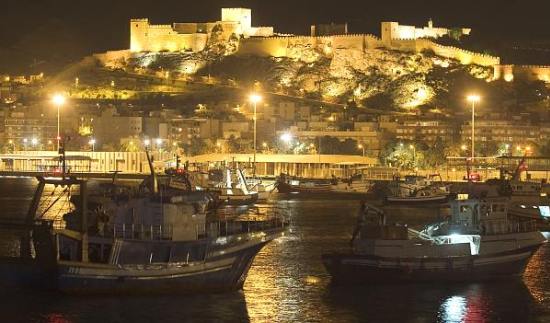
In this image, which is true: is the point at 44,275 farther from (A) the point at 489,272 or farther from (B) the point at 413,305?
(A) the point at 489,272

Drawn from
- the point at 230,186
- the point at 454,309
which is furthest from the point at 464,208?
the point at 230,186

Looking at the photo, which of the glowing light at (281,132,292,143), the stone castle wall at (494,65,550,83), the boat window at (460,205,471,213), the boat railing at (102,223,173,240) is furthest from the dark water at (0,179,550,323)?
the stone castle wall at (494,65,550,83)

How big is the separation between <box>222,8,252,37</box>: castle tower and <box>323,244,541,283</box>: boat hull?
120271mm

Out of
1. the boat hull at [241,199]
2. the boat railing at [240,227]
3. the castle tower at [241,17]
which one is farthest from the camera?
the castle tower at [241,17]

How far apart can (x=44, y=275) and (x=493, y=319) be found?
36.2 ft

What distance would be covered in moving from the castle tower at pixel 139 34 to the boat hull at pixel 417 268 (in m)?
126

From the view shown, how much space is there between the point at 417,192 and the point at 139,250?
43.7 metres

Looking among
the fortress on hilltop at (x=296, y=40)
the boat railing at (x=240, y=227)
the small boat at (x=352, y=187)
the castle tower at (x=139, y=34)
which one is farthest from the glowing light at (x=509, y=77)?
the boat railing at (x=240, y=227)

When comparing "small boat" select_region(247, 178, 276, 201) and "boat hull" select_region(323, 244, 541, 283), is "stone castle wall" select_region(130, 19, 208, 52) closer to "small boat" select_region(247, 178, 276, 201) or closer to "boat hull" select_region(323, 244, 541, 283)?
"small boat" select_region(247, 178, 276, 201)

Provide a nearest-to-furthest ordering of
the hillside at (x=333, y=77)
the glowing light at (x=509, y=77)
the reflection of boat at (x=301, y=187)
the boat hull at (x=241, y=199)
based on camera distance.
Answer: the boat hull at (x=241, y=199) < the reflection of boat at (x=301, y=187) < the hillside at (x=333, y=77) < the glowing light at (x=509, y=77)

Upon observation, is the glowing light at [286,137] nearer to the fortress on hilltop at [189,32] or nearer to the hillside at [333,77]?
the hillside at [333,77]

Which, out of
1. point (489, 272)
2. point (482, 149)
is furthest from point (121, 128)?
point (489, 272)

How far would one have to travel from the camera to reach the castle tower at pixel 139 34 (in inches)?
6339

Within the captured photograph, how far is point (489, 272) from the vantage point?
123 feet
